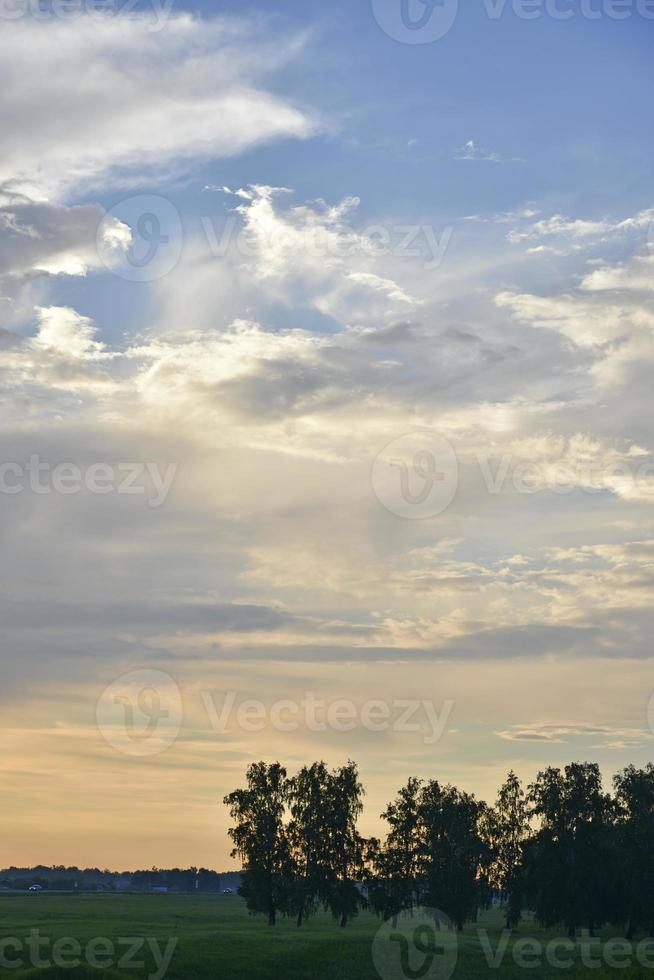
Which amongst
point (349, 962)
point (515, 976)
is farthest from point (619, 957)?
point (349, 962)

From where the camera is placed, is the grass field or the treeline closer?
the grass field

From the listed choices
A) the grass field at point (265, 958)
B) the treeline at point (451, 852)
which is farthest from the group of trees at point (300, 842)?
the grass field at point (265, 958)

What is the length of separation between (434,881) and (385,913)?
27.4 feet

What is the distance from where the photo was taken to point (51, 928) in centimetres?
10912

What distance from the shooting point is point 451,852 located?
150250 millimetres

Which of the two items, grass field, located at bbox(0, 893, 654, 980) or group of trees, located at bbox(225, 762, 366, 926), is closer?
grass field, located at bbox(0, 893, 654, 980)

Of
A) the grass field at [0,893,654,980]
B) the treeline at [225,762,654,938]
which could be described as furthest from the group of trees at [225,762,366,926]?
the grass field at [0,893,654,980]

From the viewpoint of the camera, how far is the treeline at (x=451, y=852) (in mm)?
129125

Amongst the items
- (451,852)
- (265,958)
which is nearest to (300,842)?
(451,852)

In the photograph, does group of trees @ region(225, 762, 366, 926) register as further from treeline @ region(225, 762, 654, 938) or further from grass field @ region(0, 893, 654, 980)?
grass field @ region(0, 893, 654, 980)

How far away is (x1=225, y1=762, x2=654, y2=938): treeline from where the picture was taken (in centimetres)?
12912

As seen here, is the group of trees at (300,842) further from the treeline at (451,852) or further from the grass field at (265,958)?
the grass field at (265,958)

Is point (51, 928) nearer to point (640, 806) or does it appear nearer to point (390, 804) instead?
point (390, 804)

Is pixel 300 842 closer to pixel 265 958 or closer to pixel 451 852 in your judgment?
pixel 451 852
